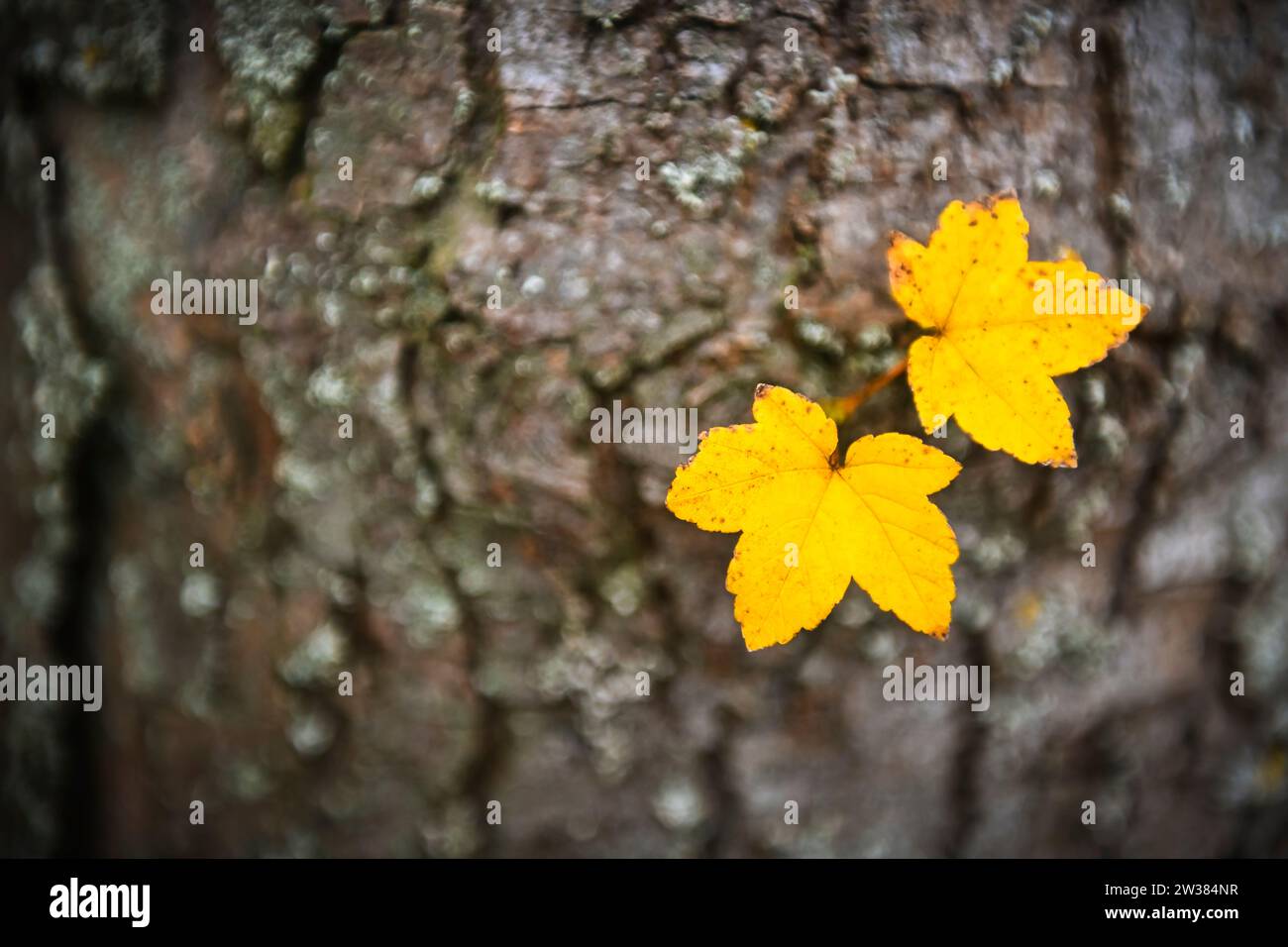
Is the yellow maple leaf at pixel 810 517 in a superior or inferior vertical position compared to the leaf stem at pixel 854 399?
inferior

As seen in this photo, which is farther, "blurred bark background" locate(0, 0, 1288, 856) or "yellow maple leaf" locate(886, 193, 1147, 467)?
"blurred bark background" locate(0, 0, 1288, 856)

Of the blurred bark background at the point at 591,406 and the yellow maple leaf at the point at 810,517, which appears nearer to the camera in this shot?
the yellow maple leaf at the point at 810,517

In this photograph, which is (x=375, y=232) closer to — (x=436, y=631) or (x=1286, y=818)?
(x=436, y=631)

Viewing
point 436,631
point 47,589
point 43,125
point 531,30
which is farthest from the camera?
point 47,589

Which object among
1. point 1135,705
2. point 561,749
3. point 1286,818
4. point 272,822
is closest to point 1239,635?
point 1135,705

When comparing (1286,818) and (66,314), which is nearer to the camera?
(66,314)
